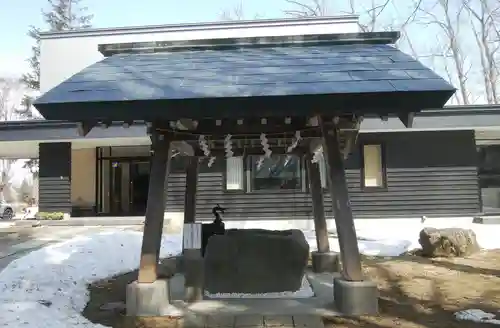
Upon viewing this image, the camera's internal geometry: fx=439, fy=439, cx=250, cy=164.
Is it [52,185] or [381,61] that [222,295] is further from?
[52,185]

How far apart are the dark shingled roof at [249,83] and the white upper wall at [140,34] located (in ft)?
45.9

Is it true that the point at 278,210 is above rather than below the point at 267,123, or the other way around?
below

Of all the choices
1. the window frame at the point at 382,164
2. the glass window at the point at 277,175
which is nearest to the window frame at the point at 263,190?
the glass window at the point at 277,175

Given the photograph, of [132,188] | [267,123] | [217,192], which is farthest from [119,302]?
[132,188]

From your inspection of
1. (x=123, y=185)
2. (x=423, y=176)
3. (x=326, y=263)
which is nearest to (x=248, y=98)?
(x=326, y=263)

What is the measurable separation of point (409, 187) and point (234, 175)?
17.7 feet

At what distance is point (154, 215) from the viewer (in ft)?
15.9

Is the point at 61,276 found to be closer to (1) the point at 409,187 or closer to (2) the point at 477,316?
(2) the point at 477,316

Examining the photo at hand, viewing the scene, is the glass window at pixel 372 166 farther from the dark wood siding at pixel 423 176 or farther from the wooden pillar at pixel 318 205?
the wooden pillar at pixel 318 205

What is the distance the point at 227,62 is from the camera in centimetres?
502

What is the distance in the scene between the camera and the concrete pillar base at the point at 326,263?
686cm

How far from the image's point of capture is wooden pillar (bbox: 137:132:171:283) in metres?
4.79

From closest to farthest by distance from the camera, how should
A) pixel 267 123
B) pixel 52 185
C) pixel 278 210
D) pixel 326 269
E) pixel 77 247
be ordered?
pixel 267 123
pixel 326 269
pixel 77 247
pixel 278 210
pixel 52 185

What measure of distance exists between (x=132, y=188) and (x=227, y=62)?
14.4 metres
